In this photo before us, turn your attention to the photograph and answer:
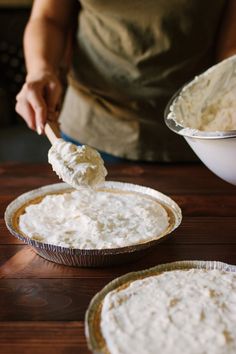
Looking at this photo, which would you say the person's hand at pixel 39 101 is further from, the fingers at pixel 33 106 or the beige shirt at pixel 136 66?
the beige shirt at pixel 136 66

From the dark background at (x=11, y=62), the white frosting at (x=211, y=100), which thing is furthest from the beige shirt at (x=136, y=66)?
the dark background at (x=11, y=62)

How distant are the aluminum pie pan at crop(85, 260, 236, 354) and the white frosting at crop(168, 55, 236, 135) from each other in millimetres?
489

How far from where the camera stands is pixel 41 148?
3.22 m

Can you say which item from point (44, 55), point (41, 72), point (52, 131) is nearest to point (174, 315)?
point (52, 131)

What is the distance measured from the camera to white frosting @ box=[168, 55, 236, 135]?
4.38 ft

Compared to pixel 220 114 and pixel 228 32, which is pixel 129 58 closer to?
pixel 228 32

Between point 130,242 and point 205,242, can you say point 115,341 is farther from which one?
point 205,242

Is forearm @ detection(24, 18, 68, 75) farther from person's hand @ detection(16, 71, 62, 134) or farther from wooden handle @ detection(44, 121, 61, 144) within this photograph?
wooden handle @ detection(44, 121, 61, 144)

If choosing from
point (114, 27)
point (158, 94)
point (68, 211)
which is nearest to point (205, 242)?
point (68, 211)

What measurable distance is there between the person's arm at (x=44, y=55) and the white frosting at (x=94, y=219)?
0.28m

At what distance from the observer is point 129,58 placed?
66.1 inches

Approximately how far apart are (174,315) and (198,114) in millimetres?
712

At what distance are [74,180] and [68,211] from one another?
3.0 inches

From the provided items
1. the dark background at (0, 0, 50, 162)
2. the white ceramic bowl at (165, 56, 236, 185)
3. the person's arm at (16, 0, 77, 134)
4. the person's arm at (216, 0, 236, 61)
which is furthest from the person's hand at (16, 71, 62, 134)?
the dark background at (0, 0, 50, 162)
